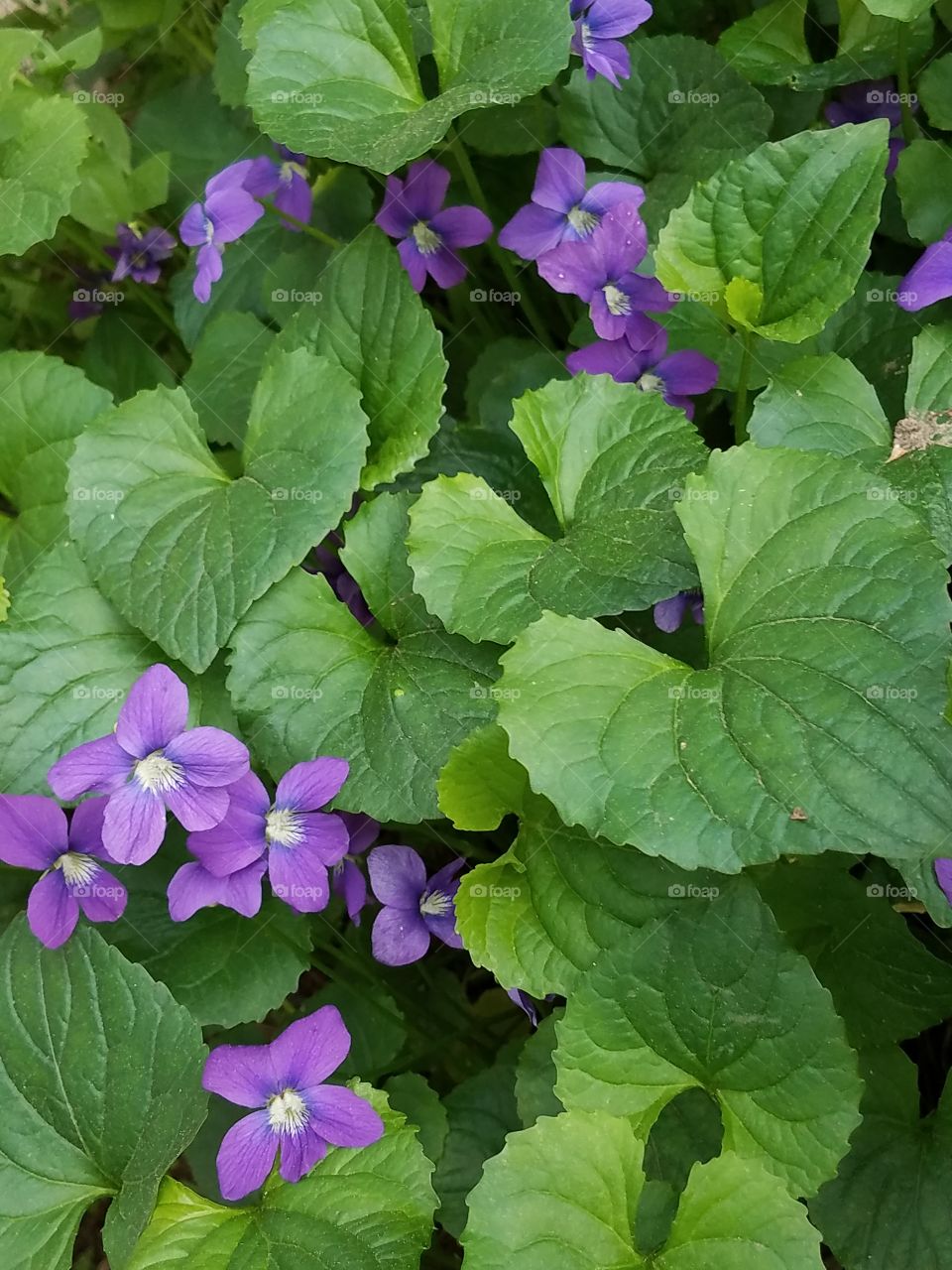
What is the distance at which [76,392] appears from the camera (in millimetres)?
2064

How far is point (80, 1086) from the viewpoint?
59.4 inches

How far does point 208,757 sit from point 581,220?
110cm

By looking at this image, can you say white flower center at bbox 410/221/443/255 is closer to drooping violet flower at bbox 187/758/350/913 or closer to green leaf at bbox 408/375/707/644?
green leaf at bbox 408/375/707/644

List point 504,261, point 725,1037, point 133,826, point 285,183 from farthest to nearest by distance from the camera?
point 285,183 → point 504,261 → point 133,826 → point 725,1037

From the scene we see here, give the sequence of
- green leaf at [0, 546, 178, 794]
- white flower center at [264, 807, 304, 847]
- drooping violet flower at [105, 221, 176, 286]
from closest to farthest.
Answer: white flower center at [264, 807, 304, 847] → green leaf at [0, 546, 178, 794] → drooping violet flower at [105, 221, 176, 286]

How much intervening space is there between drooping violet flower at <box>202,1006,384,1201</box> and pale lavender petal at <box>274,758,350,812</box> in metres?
0.27

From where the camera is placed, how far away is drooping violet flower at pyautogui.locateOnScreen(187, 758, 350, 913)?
1.51 metres

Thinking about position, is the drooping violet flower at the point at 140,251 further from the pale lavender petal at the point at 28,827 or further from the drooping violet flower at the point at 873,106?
the drooping violet flower at the point at 873,106

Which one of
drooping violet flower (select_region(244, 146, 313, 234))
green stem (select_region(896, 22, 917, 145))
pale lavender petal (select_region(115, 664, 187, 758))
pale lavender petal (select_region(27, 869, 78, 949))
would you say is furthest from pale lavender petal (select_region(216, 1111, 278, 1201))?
green stem (select_region(896, 22, 917, 145))

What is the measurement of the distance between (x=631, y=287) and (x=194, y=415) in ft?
2.49

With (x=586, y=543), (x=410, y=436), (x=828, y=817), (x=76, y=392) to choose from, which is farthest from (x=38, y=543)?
(x=828, y=817)

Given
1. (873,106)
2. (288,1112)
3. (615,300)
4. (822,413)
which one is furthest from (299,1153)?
(873,106)

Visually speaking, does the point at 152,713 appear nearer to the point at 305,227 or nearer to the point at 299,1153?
the point at 299,1153

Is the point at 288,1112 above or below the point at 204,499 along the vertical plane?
below
